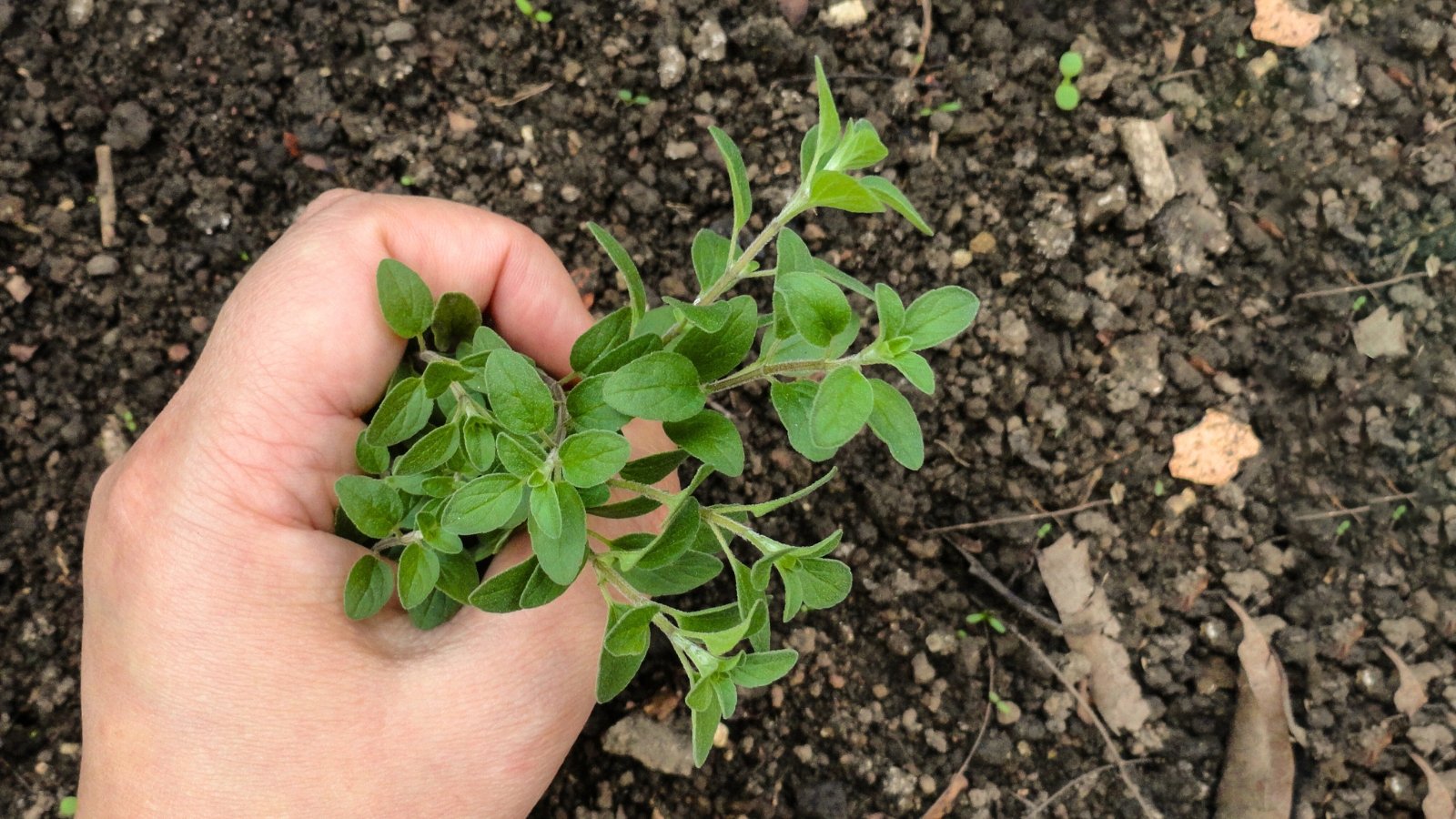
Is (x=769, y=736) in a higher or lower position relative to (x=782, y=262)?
lower

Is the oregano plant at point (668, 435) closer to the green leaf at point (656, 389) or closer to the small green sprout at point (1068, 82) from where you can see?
the green leaf at point (656, 389)

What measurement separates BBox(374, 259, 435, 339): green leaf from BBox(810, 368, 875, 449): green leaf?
2.94ft

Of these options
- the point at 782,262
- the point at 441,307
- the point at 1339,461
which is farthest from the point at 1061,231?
the point at 441,307

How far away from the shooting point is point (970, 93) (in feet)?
10.5

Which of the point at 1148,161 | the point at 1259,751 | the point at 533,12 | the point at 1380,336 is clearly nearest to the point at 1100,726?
the point at 1259,751

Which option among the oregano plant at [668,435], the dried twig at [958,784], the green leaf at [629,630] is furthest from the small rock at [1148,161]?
the green leaf at [629,630]

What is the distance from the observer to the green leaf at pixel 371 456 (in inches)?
76.0

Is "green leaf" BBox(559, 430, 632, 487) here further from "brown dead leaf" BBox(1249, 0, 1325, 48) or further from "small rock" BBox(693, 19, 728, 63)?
"brown dead leaf" BBox(1249, 0, 1325, 48)

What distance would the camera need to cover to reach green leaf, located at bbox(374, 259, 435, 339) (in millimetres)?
1989

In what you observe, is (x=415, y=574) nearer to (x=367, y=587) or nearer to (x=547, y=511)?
(x=367, y=587)

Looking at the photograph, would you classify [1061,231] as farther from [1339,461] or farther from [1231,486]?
[1339,461]

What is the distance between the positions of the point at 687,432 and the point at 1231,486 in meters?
2.00

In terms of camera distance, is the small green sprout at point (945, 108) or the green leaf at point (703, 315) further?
the small green sprout at point (945, 108)

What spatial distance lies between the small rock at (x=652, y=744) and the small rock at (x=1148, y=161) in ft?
6.60
